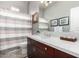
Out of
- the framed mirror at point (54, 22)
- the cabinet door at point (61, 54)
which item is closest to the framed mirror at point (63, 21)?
the framed mirror at point (54, 22)

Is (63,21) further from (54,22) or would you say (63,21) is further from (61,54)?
(61,54)

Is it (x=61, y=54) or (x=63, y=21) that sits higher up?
(x=63, y=21)

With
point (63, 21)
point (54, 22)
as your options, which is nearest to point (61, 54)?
point (63, 21)

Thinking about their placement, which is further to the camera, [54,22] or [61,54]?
[54,22]

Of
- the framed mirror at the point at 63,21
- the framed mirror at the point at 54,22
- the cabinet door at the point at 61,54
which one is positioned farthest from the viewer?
the framed mirror at the point at 54,22

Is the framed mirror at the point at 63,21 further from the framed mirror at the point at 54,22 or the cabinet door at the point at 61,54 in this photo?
the cabinet door at the point at 61,54

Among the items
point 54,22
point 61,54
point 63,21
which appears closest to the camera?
point 61,54

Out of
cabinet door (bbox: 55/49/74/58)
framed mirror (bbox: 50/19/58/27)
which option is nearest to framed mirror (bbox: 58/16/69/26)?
framed mirror (bbox: 50/19/58/27)

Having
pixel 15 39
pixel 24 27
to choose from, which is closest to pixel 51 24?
pixel 24 27

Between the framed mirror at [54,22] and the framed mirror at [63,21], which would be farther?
the framed mirror at [54,22]

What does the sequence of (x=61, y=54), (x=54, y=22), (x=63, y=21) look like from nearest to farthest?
(x=61, y=54), (x=63, y=21), (x=54, y=22)

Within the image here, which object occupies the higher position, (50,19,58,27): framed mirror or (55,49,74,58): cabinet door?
(50,19,58,27): framed mirror

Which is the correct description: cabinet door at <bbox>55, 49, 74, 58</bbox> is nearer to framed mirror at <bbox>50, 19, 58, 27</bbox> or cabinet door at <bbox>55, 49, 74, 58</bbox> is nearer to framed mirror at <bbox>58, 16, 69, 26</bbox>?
framed mirror at <bbox>58, 16, 69, 26</bbox>

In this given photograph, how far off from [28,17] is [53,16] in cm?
98
